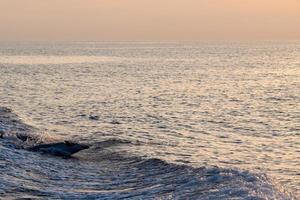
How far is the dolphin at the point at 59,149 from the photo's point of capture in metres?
25.8

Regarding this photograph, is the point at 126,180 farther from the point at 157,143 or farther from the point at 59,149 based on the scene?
the point at 157,143

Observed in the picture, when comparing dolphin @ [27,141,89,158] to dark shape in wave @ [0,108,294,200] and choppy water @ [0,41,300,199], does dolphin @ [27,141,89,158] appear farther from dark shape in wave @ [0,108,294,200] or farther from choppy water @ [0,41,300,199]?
dark shape in wave @ [0,108,294,200]

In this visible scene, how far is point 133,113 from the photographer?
44.2 m

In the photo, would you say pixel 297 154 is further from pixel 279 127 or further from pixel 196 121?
pixel 196 121

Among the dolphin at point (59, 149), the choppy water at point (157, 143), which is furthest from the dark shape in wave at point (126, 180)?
the dolphin at point (59, 149)

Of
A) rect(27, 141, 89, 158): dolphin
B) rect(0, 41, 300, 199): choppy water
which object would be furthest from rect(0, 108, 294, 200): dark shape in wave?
rect(27, 141, 89, 158): dolphin

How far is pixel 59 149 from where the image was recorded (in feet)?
85.6

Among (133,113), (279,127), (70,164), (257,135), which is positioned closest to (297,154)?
(257,135)

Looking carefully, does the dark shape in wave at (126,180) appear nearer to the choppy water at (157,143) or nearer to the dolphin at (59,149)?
the choppy water at (157,143)

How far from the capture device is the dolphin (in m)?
25.8

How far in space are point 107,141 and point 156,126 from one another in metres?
6.58

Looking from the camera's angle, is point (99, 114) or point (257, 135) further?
point (99, 114)

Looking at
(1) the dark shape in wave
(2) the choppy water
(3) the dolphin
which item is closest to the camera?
(1) the dark shape in wave

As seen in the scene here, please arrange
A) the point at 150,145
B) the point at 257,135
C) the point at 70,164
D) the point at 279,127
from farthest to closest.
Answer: the point at 279,127 < the point at 257,135 < the point at 150,145 < the point at 70,164
